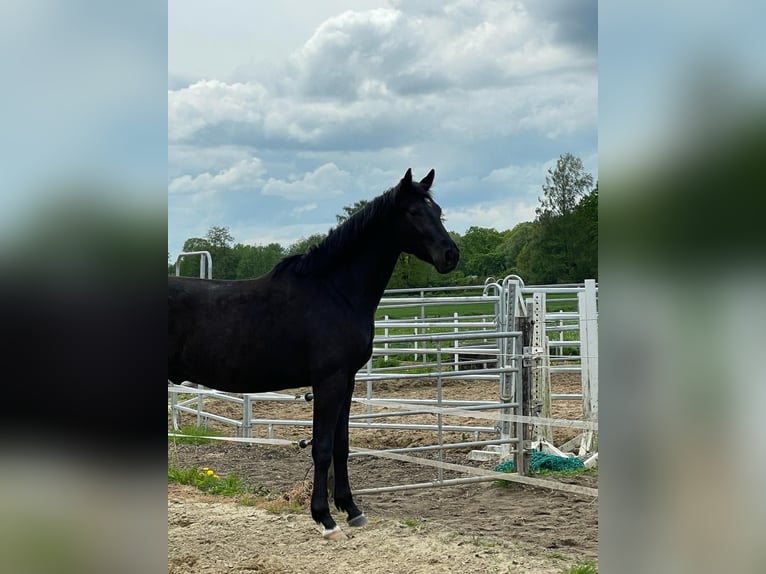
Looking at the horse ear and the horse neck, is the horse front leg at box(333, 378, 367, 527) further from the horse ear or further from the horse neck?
the horse ear

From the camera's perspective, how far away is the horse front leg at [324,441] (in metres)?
3.56

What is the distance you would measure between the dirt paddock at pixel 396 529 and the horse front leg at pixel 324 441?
114 millimetres

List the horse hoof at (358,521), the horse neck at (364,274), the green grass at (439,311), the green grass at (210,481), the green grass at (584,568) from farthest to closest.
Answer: the green grass at (439,311)
the green grass at (210,481)
the horse hoof at (358,521)
the horse neck at (364,274)
the green grass at (584,568)

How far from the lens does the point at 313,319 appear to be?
3.58 metres

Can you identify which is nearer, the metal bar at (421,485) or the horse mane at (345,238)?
the horse mane at (345,238)

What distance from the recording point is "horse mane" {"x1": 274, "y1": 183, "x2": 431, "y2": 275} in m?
3.53

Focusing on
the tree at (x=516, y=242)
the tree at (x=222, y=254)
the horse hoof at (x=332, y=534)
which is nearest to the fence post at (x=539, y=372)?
the horse hoof at (x=332, y=534)

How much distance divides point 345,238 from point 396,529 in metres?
1.56

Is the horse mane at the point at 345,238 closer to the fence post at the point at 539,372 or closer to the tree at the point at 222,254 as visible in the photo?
the fence post at the point at 539,372

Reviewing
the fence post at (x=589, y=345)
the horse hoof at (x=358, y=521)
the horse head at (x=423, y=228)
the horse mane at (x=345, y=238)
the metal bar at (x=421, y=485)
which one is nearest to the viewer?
the horse head at (x=423, y=228)
